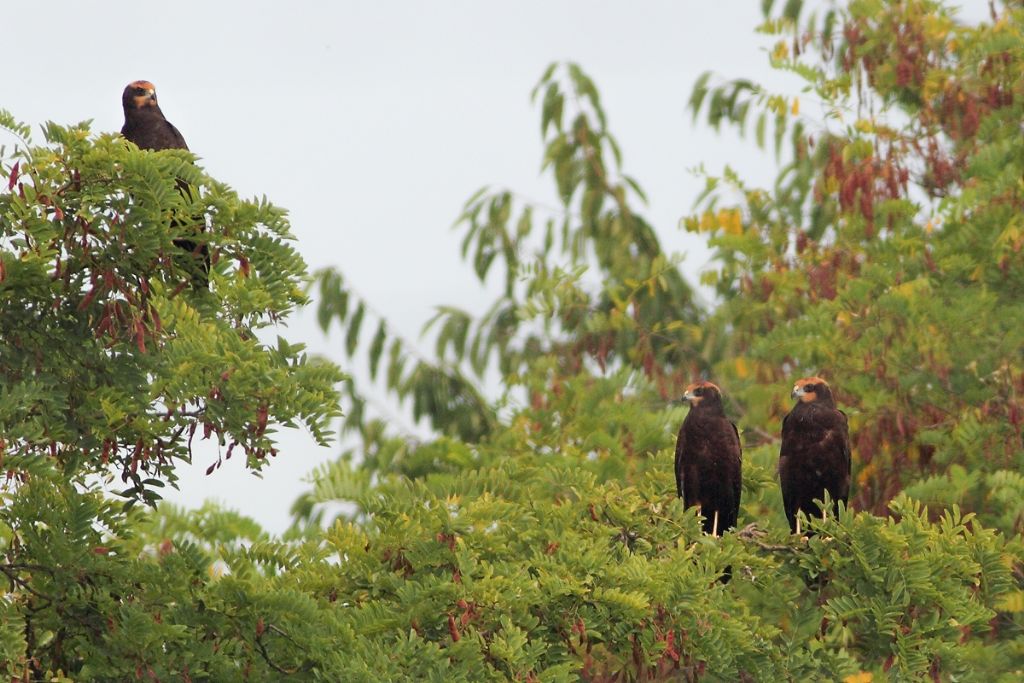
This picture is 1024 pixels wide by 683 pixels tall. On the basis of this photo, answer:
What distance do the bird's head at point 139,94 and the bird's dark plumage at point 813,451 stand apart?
341 cm

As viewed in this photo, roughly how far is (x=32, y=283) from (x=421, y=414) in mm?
11157

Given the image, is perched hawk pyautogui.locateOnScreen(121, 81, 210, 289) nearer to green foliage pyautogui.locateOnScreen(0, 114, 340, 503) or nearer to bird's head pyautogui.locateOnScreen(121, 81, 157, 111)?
bird's head pyautogui.locateOnScreen(121, 81, 157, 111)

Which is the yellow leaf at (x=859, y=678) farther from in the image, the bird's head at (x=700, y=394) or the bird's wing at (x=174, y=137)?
the bird's wing at (x=174, y=137)

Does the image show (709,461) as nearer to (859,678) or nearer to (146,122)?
(859,678)

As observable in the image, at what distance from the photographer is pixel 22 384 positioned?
5.77 metres

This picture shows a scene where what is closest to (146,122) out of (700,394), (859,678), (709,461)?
(700,394)

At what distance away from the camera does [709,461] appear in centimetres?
778

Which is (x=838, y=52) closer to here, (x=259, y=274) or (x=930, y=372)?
(x=930, y=372)

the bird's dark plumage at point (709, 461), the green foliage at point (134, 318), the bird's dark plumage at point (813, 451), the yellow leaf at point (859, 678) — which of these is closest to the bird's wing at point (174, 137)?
the green foliage at point (134, 318)

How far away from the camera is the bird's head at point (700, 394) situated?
8.10m

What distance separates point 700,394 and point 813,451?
61 centimetres

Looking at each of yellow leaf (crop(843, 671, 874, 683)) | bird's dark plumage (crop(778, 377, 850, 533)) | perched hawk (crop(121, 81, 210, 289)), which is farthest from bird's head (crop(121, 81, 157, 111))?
yellow leaf (crop(843, 671, 874, 683))

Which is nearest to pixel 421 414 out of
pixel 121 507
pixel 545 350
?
pixel 545 350

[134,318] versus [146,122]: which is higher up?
[146,122]
